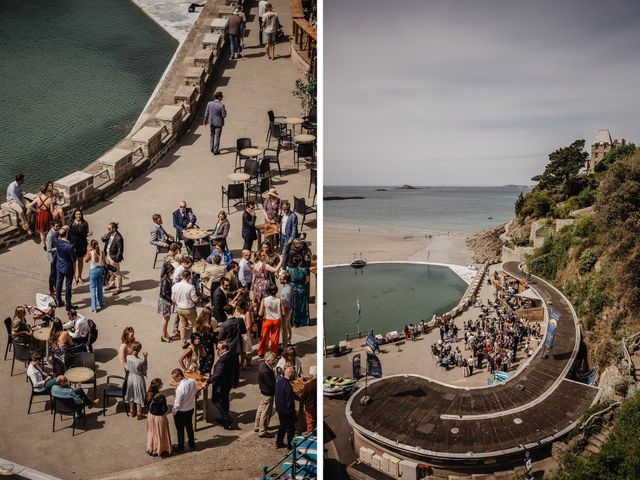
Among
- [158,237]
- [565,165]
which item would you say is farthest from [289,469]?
[565,165]

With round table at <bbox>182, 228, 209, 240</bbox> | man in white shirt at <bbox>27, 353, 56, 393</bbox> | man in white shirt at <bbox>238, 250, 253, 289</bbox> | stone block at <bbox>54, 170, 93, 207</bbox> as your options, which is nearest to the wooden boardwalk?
man in white shirt at <bbox>238, 250, 253, 289</bbox>

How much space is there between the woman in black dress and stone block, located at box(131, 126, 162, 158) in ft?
8.77

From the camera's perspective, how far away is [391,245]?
11.6 metres

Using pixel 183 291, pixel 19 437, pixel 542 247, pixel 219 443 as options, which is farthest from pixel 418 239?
pixel 19 437

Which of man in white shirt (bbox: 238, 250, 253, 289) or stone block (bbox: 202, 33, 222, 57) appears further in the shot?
stone block (bbox: 202, 33, 222, 57)

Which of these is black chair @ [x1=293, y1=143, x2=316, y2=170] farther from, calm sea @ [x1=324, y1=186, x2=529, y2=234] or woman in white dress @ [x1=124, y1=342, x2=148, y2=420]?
woman in white dress @ [x1=124, y1=342, x2=148, y2=420]

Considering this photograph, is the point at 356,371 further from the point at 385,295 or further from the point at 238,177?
the point at 238,177

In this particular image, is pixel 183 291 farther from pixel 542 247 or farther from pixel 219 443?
pixel 542 247

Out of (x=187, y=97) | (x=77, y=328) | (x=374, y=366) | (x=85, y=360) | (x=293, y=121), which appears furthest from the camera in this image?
(x=187, y=97)

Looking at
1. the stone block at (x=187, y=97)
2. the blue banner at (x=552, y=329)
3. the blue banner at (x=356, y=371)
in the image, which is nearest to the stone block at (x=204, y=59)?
the stone block at (x=187, y=97)

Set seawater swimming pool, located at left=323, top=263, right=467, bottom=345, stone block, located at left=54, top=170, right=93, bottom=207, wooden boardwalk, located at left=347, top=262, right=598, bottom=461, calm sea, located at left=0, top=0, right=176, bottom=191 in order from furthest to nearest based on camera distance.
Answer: calm sea, located at left=0, top=0, right=176, bottom=191
seawater swimming pool, located at left=323, top=263, right=467, bottom=345
stone block, located at left=54, top=170, right=93, bottom=207
wooden boardwalk, located at left=347, top=262, right=598, bottom=461

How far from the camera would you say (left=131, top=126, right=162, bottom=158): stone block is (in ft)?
35.2

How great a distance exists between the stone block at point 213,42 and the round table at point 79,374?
25.9 ft

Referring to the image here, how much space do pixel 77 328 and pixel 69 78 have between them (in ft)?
27.4
